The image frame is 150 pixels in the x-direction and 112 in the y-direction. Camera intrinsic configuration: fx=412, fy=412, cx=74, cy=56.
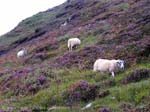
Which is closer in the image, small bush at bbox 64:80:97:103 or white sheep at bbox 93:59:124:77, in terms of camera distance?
small bush at bbox 64:80:97:103

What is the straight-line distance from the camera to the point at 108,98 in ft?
63.5

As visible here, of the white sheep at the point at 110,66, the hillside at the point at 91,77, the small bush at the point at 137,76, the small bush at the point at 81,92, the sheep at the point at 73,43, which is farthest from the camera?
the sheep at the point at 73,43

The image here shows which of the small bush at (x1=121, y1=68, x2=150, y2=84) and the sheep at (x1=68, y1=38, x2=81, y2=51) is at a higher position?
the small bush at (x1=121, y1=68, x2=150, y2=84)

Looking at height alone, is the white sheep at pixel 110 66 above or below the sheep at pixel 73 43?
above

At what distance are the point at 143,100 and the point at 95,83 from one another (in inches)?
196

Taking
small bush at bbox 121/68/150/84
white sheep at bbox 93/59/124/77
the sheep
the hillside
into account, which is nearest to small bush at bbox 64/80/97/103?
the hillside

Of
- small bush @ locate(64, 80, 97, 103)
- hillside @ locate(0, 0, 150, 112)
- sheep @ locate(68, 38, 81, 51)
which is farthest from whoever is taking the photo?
sheep @ locate(68, 38, 81, 51)

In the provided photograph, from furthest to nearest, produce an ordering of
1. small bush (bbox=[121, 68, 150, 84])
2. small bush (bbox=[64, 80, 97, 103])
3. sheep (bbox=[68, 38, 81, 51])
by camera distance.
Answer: sheep (bbox=[68, 38, 81, 51]), small bush (bbox=[121, 68, 150, 84]), small bush (bbox=[64, 80, 97, 103])

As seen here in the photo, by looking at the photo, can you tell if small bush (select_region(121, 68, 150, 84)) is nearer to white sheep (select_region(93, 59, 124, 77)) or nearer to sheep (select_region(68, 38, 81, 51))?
white sheep (select_region(93, 59, 124, 77))

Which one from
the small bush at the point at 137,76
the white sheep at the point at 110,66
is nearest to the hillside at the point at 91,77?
the small bush at the point at 137,76

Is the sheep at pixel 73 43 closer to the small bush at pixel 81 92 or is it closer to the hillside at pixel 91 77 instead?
the hillside at pixel 91 77

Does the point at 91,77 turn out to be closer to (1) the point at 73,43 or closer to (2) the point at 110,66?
(2) the point at 110,66

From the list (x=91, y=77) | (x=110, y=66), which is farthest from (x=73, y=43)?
(x=110, y=66)

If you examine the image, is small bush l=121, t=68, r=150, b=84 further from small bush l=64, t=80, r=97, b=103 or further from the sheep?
the sheep
